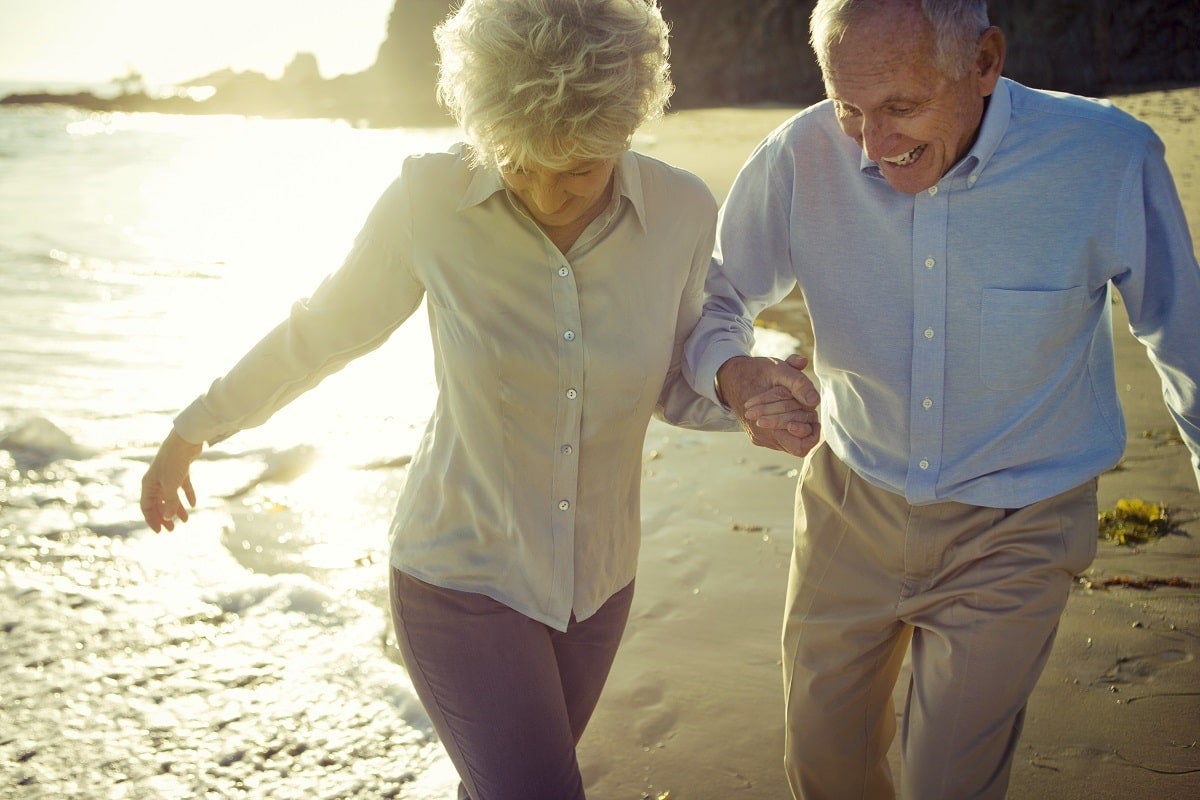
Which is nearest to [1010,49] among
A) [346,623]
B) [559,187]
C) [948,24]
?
[346,623]

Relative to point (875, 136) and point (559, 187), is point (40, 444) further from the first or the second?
point (875, 136)

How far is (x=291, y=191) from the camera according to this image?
2806cm

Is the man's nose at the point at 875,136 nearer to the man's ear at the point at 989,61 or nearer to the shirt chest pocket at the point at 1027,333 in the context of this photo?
the man's ear at the point at 989,61

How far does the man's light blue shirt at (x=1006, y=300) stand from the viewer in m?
2.37

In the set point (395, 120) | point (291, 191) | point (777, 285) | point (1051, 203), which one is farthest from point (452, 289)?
point (395, 120)

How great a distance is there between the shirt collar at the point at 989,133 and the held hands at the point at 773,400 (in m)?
0.53

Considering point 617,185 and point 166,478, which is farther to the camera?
point 166,478

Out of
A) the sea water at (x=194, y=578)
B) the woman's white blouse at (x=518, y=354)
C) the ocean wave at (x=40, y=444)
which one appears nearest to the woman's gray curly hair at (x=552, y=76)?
the woman's white blouse at (x=518, y=354)

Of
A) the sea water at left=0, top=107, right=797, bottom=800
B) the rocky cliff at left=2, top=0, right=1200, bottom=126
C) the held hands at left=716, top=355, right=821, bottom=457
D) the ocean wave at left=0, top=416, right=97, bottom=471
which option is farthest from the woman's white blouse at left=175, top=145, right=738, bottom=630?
the rocky cliff at left=2, top=0, right=1200, bottom=126

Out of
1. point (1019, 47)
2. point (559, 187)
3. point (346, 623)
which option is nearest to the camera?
point (559, 187)

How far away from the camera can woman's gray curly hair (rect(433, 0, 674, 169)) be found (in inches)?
79.7

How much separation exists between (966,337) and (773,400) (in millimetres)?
445

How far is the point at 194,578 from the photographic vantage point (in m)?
4.89

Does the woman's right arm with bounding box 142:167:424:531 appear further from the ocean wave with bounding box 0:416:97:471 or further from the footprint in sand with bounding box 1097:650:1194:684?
the ocean wave with bounding box 0:416:97:471
